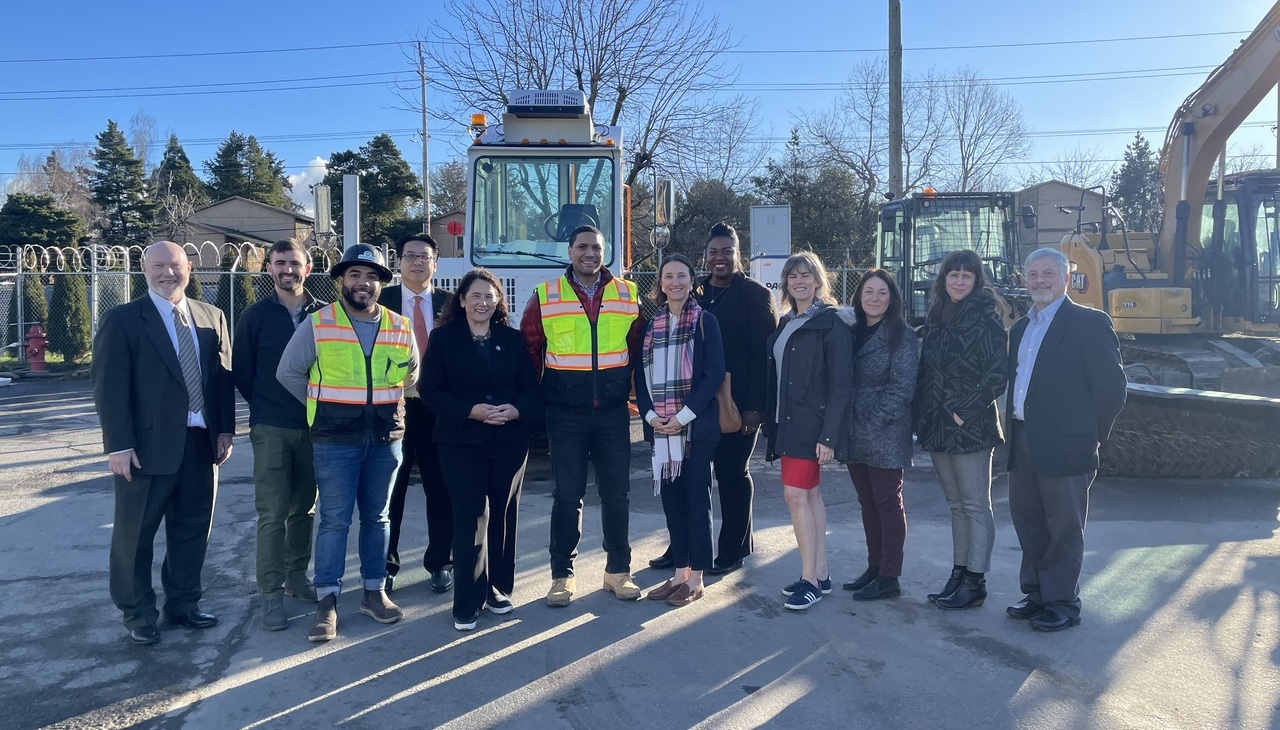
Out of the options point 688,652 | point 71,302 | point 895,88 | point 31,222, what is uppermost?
point 31,222

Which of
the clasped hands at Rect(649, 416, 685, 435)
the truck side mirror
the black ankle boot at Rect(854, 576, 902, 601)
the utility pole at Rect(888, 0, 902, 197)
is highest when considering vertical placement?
the utility pole at Rect(888, 0, 902, 197)

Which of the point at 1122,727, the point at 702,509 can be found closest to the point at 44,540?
the point at 702,509

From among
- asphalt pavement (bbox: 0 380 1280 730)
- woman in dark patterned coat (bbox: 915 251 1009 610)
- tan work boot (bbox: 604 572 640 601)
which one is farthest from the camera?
tan work boot (bbox: 604 572 640 601)

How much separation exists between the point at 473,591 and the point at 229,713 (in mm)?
1317

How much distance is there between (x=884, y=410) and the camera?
198 inches

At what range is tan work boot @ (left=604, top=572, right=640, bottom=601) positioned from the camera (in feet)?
16.8

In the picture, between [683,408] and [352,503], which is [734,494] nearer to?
[683,408]

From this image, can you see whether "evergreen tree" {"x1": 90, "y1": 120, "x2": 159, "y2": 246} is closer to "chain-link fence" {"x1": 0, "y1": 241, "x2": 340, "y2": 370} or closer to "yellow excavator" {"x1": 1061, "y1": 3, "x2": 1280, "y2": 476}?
"chain-link fence" {"x1": 0, "y1": 241, "x2": 340, "y2": 370}

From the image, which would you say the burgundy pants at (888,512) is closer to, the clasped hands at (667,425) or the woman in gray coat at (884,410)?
the woman in gray coat at (884,410)

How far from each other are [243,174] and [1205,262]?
182 ft

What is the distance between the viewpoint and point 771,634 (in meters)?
4.64

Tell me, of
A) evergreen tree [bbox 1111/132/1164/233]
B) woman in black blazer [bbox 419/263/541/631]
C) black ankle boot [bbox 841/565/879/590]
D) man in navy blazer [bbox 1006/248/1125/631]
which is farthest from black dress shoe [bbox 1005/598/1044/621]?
evergreen tree [bbox 1111/132/1164/233]

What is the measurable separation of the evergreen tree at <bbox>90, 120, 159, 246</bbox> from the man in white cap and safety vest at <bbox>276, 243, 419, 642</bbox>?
46.8 m

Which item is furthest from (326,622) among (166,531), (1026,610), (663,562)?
(1026,610)
